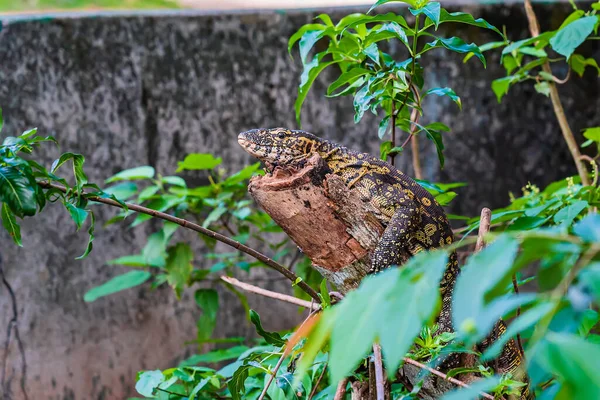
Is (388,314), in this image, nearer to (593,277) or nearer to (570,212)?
(593,277)

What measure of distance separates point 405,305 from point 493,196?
351 centimetres

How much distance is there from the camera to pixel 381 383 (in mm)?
1423

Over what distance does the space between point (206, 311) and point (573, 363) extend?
9.19 feet

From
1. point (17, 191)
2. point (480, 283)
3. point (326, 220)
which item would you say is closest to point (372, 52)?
point (326, 220)

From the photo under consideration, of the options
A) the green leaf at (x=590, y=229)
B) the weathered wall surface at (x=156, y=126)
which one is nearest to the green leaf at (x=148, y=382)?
the green leaf at (x=590, y=229)

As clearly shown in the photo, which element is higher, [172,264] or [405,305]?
[405,305]

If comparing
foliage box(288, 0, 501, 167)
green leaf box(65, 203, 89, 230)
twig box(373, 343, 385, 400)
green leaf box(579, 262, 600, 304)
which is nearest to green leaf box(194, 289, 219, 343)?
foliage box(288, 0, 501, 167)

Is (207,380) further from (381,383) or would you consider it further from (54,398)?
(54,398)

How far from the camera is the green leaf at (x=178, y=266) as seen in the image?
3.26 metres

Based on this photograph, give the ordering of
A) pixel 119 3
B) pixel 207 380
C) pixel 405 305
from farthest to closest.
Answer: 1. pixel 119 3
2. pixel 207 380
3. pixel 405 305

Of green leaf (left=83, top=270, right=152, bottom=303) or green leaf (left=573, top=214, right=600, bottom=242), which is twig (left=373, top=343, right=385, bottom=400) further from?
green leaf (left=83, top=270, right=152, bottom=303)

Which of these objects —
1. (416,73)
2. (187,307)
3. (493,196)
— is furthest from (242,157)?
(416,73)

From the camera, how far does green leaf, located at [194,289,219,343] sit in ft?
10.8

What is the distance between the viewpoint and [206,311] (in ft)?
10.9
